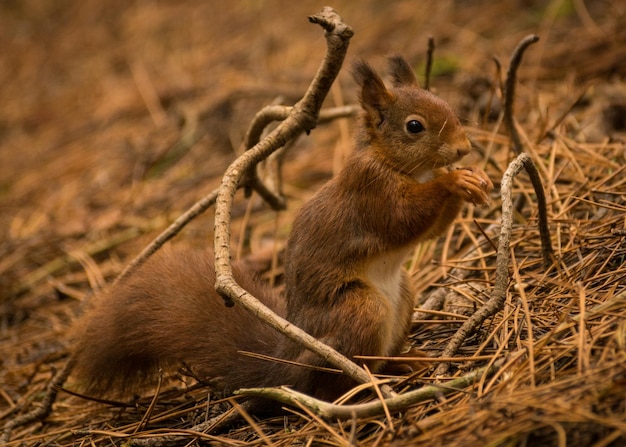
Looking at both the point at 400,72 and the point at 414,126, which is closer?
the point at 414,126

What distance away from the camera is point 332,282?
2223mm

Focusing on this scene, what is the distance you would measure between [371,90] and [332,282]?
67 centimetres

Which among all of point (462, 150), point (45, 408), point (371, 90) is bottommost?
point (45, 408)

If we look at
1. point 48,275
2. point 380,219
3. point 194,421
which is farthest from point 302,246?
point 48,275

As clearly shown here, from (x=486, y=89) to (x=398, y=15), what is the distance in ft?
8.13

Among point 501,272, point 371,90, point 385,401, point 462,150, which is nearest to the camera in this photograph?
point 385,401

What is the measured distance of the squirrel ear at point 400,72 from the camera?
252cm

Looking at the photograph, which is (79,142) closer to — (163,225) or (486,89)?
(163,225)

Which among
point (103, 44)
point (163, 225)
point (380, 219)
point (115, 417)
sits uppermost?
point (103, 44)

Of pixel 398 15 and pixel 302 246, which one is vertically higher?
pixel 398 15

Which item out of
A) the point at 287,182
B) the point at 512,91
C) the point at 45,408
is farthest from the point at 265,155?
the point at 287,182

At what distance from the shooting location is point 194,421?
2297 mm

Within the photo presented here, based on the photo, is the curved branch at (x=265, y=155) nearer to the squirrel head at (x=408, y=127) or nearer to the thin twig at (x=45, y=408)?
the squirrel head at (x=408, y=127)

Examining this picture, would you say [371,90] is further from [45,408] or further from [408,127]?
[45,408]
